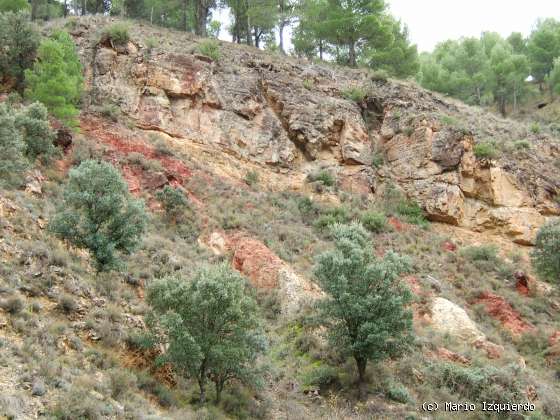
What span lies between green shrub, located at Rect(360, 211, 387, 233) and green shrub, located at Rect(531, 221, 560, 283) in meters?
7.09

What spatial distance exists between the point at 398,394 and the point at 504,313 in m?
9.45

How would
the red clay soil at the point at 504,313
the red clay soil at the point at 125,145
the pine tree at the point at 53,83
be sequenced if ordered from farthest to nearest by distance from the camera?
the red clay soil at the point at 125,145 → the pine tree at the point at 53,83 → the red clay soil at the point at 504,313

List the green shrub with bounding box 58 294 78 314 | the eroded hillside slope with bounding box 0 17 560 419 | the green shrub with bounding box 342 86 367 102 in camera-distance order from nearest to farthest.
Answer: the eroded hillside slope with bounding box 0 17 560 419 < the green shrub with bounding box 58 294 78 314 < the green shrub with bounding box 342 86 367 102

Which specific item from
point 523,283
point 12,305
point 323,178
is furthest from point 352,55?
point 12,305

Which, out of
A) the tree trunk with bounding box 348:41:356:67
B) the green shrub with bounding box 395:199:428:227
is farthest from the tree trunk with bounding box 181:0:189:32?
the green shrub with bounding box 395:199:428:227

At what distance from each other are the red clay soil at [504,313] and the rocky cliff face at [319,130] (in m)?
7.08

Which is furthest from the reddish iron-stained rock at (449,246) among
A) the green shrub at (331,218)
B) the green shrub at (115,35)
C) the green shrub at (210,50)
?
the green shrub at (115,35)

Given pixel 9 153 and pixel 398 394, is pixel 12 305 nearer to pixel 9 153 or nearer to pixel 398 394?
pixel 9 153

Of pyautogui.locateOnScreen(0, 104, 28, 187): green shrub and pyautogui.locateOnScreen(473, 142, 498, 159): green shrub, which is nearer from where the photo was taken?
pyautogui.locateOnScreen(0, 104, 28, 187): green shrub

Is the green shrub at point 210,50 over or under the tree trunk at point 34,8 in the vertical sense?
under

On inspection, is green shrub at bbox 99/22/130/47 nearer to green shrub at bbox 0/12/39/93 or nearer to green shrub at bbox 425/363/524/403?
green shrub at bbox 0/12/39/93

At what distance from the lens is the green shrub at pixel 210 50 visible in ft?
105

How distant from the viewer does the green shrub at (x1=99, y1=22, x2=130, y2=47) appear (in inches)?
1160

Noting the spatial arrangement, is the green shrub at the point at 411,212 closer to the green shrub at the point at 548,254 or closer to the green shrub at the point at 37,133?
the green shrub at the point at 548,254
